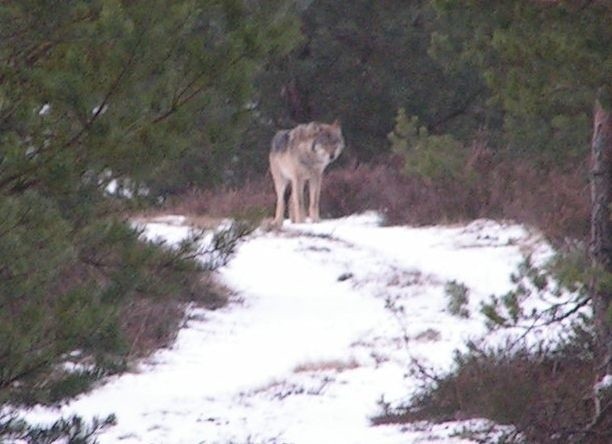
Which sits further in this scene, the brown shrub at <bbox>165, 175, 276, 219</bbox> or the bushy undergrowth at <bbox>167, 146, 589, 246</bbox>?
the brown shrub at <bbox>165, 175, 276, 219</bbox>

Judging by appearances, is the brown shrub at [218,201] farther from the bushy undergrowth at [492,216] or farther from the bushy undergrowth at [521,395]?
the bushy undergrowth at [521,395]

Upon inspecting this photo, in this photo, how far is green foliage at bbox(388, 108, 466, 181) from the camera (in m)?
14.3

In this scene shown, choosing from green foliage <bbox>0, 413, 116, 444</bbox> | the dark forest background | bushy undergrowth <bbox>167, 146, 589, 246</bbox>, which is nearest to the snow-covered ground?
bushy undergrowth <bbox>167, 146, 589, 246</bbox>

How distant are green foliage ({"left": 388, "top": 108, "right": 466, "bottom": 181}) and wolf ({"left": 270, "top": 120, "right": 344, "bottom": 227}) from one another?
78.5 inches

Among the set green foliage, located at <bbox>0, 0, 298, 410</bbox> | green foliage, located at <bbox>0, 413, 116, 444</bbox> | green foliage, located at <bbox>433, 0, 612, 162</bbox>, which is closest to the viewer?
green foliage, located at <bbox>0, 0, 298, 410</bbox>

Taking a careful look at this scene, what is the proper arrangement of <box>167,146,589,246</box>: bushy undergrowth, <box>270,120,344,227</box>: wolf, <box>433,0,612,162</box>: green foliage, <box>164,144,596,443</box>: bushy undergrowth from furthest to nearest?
<box>270,120,344,227</box>: wolf < <box>167,146,589,246</box>: bushy undergrowth < <box>164,144,596,443</box>: bushy undergrowth < <box>433,0,612,162</box>: green foliage

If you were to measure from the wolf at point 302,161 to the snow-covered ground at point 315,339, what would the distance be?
1.21 m

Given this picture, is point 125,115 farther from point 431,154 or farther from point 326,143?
point 326,143

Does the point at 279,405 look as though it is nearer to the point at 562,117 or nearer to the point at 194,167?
the point at 562,117

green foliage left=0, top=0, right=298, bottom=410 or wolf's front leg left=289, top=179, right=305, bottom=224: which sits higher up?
green foliage left=0, top=0, right=298, bottom=410

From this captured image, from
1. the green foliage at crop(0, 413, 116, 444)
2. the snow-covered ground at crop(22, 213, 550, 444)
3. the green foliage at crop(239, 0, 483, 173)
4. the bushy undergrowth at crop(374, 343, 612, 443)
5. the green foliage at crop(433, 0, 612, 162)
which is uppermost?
the green foliage at crop(433, 0, 612, 162)

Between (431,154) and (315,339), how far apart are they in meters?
3.39

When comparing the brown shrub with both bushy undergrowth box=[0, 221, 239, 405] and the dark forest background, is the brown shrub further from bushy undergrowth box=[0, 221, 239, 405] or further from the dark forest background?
bushy undergrowth box=[0, 221, 239, 405]

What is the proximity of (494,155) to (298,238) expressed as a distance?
3.28 m
